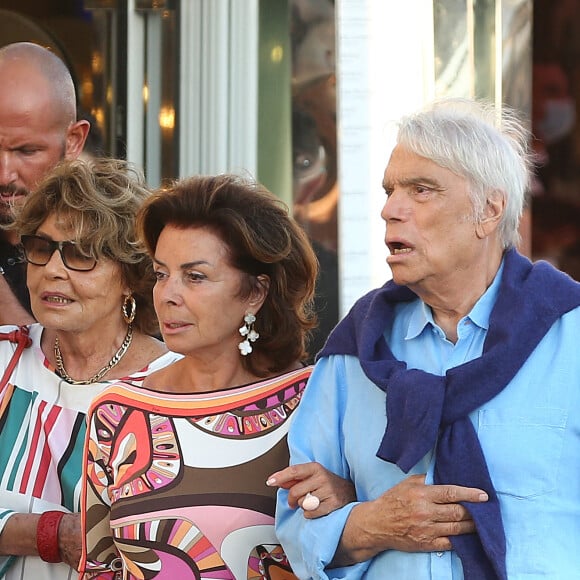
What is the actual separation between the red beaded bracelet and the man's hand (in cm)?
87

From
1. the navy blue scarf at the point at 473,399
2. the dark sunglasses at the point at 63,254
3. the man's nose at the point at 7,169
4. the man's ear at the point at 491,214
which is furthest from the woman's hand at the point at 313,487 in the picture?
the man's nose at the point at 7,169

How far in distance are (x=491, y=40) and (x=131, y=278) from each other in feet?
8.61

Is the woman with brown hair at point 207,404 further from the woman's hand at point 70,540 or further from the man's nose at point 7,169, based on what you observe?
the man's nose at point 7,169

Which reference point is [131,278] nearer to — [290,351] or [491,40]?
[290,351]

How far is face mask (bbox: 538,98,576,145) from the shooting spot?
643cm

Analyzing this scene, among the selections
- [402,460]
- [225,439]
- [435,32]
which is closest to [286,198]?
[435,32]

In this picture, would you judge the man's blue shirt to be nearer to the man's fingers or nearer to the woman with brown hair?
the man's fingers

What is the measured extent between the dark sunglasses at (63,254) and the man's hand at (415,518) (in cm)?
110

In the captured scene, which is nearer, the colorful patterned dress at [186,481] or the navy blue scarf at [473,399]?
the navy blue scarf at [473,399]

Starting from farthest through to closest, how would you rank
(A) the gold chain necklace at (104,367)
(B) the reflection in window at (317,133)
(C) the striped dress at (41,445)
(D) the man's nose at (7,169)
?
(B) the reflection in window at (317,133) → (D) the man's nose at (7,169) → (A) the gold chain necklace at (104,367) → (C) the striped dress at (41,445)

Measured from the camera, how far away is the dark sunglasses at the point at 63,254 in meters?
3.38

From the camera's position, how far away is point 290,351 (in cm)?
325

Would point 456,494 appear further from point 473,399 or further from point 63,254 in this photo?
point 63,254

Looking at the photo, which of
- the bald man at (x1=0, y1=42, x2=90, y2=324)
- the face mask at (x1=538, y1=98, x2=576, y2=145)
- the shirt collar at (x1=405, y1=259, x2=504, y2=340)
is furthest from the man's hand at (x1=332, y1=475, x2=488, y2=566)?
the face mask at (x1=538, y1=98, x2=576, y2=145)
